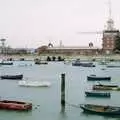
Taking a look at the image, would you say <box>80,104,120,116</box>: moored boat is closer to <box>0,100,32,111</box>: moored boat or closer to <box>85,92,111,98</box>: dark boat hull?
<box>0,100,32,111</box>: moored boat

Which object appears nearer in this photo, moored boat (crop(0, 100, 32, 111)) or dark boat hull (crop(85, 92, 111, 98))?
moored boat (crop(0, 100, 32, 111))

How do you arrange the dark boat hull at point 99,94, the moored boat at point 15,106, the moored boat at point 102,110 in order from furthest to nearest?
the dark boat hull at point 99,94, the moored boat at point 15,106, the moored boat at point 102,110

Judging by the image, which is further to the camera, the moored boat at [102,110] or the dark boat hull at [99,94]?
the dark boat hull at [99,94]

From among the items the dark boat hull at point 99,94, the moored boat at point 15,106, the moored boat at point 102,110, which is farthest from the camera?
the dark boat hull at point 99,94

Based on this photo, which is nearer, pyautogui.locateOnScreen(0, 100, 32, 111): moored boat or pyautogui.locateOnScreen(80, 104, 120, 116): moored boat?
pyautogui.locateOnScreen(80, 104, 120, 116): moored boat

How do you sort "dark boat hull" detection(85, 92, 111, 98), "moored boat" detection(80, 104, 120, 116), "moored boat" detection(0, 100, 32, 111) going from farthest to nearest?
"dark boat hull" detection(85, 92, 111, 98) < "moored boat" detection(0, 100, 32, 111) < "moored boat" detection(80, 104, 120, 116)

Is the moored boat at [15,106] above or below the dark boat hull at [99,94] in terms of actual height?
below

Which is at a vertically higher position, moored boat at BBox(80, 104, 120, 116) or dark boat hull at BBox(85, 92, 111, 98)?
dark boat hull at BBox(85, 92, 111, 98)

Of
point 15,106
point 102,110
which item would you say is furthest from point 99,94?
point 15,106

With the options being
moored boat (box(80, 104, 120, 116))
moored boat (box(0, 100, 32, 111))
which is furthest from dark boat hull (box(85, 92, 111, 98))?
moored boat (box(0, 100, 32, 111))

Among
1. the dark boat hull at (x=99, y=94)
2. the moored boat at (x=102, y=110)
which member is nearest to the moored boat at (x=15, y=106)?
the moored boat at (x=102, y=110)

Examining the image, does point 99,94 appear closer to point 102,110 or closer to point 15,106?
point 102,110

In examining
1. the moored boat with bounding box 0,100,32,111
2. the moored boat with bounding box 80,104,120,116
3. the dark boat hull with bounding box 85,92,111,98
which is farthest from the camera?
the dark boat hull with bounding box 85,92,111,98

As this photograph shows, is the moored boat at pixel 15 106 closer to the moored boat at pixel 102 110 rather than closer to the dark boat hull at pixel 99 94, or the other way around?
the moored boat at pixel 102 110
